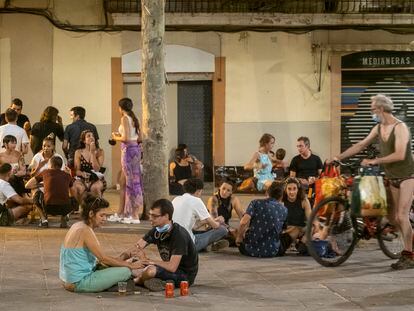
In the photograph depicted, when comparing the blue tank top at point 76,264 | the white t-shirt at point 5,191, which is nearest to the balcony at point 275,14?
the white t-shirt at point 5,191

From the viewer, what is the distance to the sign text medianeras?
746 inches

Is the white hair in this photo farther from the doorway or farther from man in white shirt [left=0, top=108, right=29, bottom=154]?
the doorway

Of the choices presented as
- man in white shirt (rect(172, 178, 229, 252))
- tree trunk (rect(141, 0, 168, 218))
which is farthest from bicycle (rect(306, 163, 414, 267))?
tree trunk (rect(141, 0, 168, 218))

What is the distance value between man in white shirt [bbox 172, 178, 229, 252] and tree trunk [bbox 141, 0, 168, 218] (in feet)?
9.01

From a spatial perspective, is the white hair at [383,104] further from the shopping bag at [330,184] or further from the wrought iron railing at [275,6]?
the wrought iron railing at [275,6]

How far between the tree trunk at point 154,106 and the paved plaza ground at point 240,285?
196 cm

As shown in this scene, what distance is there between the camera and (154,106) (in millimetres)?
13578

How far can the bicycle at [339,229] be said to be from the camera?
33.1 feet

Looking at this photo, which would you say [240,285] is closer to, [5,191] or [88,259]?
[88,259]

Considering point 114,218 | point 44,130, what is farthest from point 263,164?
point 44,130

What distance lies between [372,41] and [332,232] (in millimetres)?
9477

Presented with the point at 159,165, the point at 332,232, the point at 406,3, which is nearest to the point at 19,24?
the point at 159,165

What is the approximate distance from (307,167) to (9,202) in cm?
432

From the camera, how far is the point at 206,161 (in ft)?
62.4
